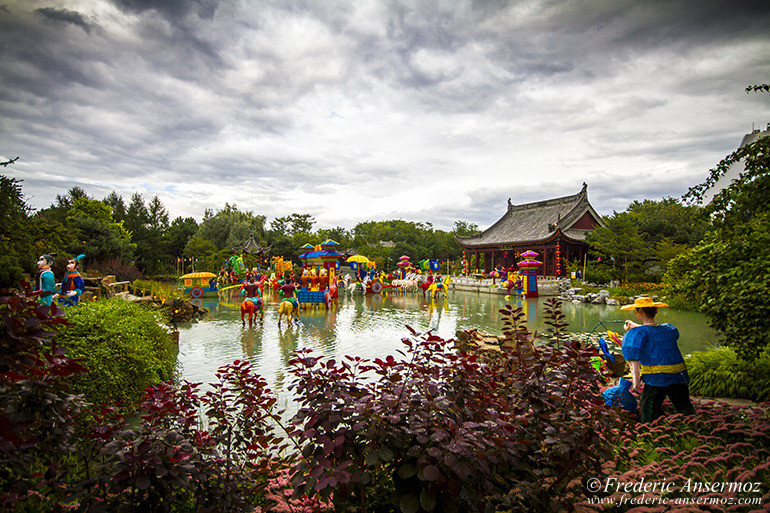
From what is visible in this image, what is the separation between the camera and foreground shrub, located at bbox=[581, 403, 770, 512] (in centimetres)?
240

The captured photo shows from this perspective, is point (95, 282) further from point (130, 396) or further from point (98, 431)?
point (98, 431)

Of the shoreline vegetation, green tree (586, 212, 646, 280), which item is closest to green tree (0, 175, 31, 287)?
the shoreline vegetation

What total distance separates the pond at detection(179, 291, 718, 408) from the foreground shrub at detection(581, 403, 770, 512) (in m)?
3.72

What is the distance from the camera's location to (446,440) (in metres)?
1.86

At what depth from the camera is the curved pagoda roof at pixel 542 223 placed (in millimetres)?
27406

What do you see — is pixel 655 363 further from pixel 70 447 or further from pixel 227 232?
pixel 227 232

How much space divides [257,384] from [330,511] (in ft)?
2.81

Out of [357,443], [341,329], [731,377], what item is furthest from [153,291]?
[731,377]

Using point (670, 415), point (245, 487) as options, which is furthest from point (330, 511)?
point (670, 415)

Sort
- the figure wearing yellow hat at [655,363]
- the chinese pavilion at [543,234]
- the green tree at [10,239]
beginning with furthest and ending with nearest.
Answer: the chinese pavilion at [543,234], the green tree at [10,239], the figure wearing yellow hat at [655,363]

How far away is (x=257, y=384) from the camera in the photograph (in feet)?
8.26

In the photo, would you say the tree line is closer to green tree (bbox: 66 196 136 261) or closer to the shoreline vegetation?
green tree (bbox: 66 196 136 261)

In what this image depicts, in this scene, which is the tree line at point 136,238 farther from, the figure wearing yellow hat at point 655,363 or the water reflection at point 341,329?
the figure wearing yellow hat at point 655,363

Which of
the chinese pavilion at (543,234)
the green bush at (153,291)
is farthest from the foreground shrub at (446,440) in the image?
the chinese pavilion at (543,234)
